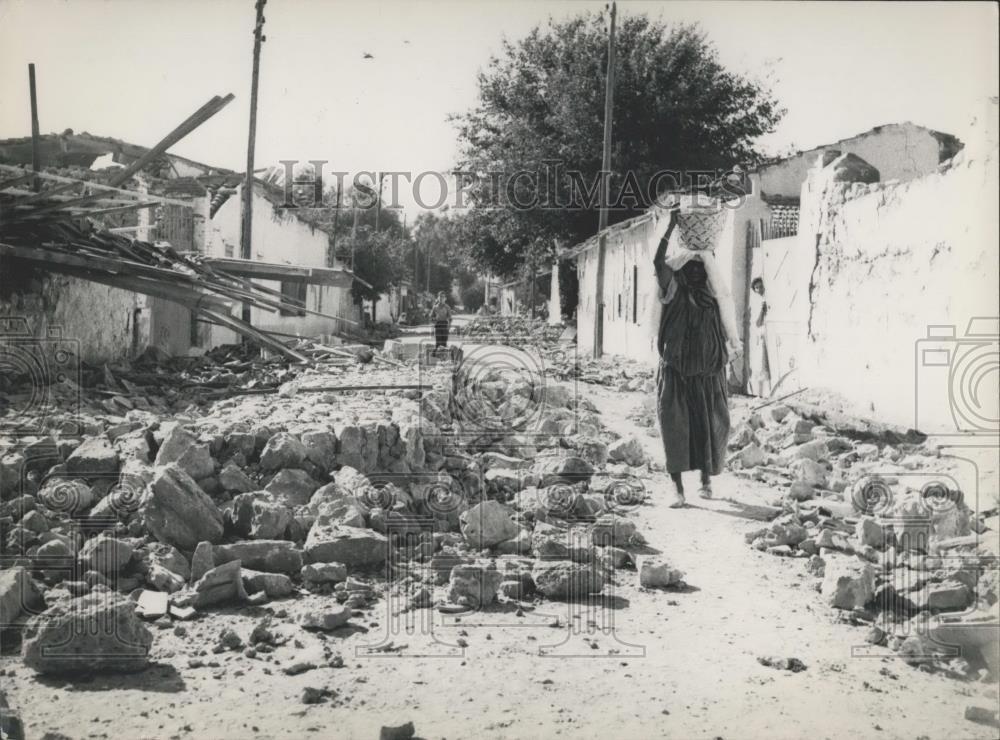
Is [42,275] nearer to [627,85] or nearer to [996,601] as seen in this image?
[996,601]

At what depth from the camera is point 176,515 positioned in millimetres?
4293

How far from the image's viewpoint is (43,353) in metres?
9.79

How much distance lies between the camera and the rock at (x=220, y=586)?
12.3ft

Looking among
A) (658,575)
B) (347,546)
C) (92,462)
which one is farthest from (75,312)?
(658,575)

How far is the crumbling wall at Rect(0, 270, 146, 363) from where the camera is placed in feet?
30.3

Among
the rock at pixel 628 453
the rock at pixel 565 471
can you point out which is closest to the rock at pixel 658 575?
the rock at pixel 565 471

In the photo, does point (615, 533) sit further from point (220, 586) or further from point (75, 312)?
point (75, 312)

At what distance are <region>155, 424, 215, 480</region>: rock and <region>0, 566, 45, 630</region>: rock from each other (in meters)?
1.13

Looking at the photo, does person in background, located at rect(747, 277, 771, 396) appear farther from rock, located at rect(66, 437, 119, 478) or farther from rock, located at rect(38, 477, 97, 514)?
rock, located at rect(38, 477, 97, 514)

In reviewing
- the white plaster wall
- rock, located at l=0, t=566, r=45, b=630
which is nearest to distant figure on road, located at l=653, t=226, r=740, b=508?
rock, located at l=0, t=566, r=45, b=630

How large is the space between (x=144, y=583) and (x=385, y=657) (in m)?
1.46

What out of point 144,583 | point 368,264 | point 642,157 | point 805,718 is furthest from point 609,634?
point 368,264

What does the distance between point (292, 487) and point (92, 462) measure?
1139mm

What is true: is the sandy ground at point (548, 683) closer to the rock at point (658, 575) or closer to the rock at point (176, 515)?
the rock at point (658, 575)
